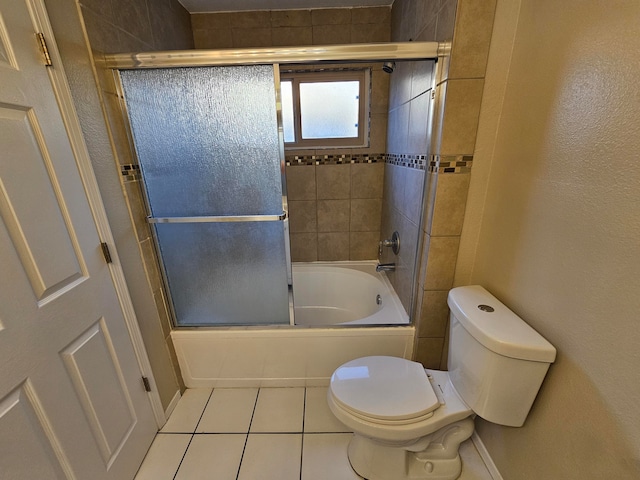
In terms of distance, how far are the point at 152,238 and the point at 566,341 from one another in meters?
1.66

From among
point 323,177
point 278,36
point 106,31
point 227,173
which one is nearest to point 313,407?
point 227,173

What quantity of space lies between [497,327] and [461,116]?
2.62 ft

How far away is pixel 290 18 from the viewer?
6.39ft

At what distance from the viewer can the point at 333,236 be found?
244cm

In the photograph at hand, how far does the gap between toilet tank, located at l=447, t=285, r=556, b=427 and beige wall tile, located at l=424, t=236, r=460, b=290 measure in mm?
198

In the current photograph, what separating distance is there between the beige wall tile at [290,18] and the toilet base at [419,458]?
2.53 metres

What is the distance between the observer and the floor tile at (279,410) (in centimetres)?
141

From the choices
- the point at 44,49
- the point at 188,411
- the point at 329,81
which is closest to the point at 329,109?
the point at 329,81

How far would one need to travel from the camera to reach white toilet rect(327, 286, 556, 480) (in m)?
0.88

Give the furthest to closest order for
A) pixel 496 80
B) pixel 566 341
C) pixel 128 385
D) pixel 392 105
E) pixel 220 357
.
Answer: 1. pixel 392 105
2. pixel 220 357
3. pixel 128 385
4. pixel 496 80
5. pixel 566 341

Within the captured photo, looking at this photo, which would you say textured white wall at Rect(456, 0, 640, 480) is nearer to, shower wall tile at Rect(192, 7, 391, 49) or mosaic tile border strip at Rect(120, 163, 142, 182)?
shower wall tile at Rect(192, 7, 391, 49)

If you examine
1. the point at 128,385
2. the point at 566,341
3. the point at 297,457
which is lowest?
the point at 297,457

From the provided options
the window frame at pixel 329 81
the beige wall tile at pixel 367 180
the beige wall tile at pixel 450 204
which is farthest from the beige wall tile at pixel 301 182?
the beige wall tile at pixel 450 204

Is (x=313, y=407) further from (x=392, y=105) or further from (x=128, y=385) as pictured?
(x=392, y=105)
